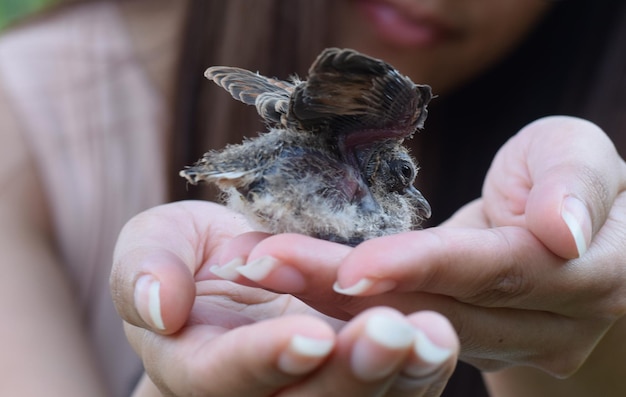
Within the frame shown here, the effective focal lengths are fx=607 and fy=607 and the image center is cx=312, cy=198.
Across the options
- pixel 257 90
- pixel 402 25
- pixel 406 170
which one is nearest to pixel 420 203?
pixel 406 170

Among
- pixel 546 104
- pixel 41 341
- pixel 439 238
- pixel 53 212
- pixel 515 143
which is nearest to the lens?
pixel 439 238

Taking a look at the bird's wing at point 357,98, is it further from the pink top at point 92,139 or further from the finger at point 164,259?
the pink top at point 92,139

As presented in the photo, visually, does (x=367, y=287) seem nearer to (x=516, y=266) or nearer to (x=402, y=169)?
(x=516, y=266)

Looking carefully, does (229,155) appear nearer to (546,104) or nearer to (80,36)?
(80,36)

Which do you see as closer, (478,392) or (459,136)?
(478,392)

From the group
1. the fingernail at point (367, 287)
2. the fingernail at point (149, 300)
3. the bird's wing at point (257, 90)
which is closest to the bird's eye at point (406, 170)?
the bird's wing at point (257, 90)

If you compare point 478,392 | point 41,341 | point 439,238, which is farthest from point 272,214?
point 478,392
